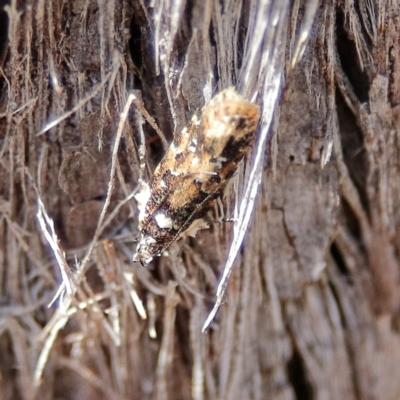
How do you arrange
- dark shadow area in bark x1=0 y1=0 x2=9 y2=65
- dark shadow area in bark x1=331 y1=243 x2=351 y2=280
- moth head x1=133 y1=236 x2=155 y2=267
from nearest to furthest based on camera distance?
dark shadow area in bark x1=0 y1=0 x2=9 y2=65, moth head x1=133 y1=236 x2=155 y2=267, dark shadow area in bark x1=331 y1=243 x2=351 y2=280

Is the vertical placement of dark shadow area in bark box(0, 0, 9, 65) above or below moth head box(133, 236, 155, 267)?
above

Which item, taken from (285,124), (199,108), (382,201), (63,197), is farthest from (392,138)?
(63,197)

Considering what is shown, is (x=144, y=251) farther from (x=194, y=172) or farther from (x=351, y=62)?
(x=351, y=62)

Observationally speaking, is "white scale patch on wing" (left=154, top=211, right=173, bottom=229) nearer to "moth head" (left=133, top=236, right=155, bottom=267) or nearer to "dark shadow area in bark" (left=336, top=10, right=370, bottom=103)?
"moth head" (left=133, top=236, right=155, bottom=267)

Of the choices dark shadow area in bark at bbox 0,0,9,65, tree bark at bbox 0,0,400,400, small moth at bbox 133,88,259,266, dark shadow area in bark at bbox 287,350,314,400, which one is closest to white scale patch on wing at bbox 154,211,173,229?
small moth at bbox 133,88,259,266

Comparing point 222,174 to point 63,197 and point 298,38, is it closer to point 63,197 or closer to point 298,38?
point 298,38

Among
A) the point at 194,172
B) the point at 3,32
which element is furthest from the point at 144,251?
the point at 3,32

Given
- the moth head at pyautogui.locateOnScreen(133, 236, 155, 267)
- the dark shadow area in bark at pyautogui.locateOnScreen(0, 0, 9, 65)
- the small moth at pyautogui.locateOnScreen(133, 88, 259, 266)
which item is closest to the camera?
the small moth at pyautogui.locateOnScreen(133, 88, 259, 266)

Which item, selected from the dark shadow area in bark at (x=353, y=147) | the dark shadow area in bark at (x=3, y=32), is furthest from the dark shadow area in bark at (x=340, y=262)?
the dark shadow area in bark at (x=3, y=32)

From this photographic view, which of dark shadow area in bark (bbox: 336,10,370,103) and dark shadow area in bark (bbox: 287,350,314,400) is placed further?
dark shadow area in bark (bbox: 287,350,314,400)
